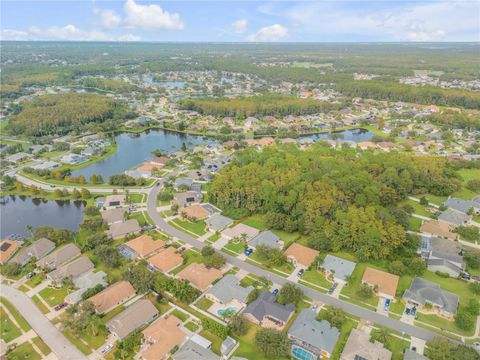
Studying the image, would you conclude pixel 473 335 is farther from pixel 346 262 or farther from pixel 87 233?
pixel 87 233

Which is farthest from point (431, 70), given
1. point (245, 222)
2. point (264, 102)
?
point (245, 222)

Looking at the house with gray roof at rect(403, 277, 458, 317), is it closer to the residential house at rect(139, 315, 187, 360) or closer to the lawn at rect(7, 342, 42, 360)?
the residential house at rect(139, 315, 187, 360)

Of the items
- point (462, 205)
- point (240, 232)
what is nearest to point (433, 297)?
point (240, 232)

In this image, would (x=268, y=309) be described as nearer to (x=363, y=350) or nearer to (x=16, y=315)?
(x=363, y=350)

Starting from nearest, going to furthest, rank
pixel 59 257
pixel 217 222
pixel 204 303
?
pixel 204 303, pixel 59 257, pixel 217 222

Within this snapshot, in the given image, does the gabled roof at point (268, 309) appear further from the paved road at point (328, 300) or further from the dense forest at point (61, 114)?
the dense forest at point (61, 114)

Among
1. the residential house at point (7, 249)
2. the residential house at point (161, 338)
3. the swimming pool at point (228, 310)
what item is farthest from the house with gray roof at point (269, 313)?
the residential house at point (7, 249)
